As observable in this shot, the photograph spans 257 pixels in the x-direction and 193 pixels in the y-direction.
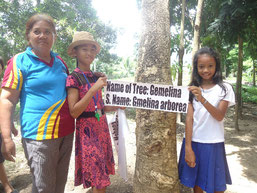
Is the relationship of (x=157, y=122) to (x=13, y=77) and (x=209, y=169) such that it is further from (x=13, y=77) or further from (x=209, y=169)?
(x=13, y=77)

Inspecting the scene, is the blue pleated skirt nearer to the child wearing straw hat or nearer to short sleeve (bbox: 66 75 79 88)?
the child wearing straw hat

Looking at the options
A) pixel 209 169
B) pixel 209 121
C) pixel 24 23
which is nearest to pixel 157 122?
pixel 209 121

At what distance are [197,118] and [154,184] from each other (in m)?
0.81

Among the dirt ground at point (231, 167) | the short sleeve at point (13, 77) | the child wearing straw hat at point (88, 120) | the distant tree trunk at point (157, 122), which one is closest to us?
the short sleeve at point (13, 77)

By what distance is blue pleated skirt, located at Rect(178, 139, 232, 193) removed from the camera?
1.70 metres

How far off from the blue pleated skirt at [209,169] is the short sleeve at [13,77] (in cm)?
175

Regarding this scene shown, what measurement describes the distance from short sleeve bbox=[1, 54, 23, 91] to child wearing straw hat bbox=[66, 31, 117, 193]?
15.6 inches

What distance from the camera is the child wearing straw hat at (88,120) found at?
160cm

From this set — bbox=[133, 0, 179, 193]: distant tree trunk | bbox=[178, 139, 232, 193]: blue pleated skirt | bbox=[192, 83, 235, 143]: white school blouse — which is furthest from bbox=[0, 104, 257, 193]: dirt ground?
bbox=[192, 83, 235, 143]: white school blouse

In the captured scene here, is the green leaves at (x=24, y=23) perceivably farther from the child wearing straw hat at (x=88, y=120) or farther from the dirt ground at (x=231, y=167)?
the child wearing straw hat at (x=88, y=120)

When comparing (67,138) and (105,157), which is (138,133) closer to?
(105,157)

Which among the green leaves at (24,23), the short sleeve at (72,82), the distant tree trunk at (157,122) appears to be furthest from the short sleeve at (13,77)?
the green leaves at (24,23)

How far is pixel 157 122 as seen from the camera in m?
1.77

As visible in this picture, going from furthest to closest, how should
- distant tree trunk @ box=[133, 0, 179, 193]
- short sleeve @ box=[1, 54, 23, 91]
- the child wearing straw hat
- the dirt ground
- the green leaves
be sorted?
the green leaves → the dirt ground → distant tree trunk @ box=[133, 0, 179, 193] → the child wearing straw hat → short sleeve @ box=[1, 54, 23, 91]
